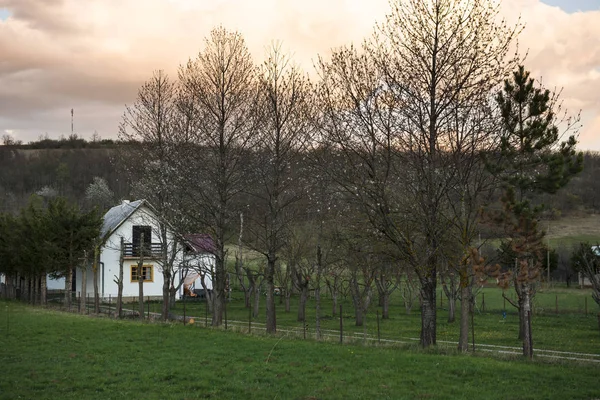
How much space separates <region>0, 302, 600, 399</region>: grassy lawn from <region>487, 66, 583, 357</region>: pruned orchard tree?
3390mm

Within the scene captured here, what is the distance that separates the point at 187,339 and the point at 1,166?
146 meters

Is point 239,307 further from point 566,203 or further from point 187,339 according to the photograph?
point 566,203

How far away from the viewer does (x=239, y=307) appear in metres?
53.6

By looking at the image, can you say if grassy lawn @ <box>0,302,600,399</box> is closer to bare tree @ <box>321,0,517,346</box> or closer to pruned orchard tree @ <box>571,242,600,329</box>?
bare tree @ <box>321,0,517,346</box>

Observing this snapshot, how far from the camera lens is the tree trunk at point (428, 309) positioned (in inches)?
804

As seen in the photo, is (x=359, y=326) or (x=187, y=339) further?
(x=359, y=326)

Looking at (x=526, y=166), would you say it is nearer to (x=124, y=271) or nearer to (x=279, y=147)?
(x=279, y=147)

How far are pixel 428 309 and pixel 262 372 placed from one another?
743 centimetres

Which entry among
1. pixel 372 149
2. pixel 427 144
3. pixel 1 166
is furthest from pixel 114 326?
pixel 1 166

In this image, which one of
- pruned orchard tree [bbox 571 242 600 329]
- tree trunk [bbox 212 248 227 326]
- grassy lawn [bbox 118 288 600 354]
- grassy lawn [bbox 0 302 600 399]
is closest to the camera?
grassy lawn [bbox 0 302 600 399]

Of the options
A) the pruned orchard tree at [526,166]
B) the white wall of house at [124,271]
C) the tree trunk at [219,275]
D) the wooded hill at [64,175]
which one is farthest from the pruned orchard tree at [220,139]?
the wooded hill at [64,175]

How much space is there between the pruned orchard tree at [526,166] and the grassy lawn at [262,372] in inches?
133

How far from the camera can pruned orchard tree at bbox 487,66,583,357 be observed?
1945 cm

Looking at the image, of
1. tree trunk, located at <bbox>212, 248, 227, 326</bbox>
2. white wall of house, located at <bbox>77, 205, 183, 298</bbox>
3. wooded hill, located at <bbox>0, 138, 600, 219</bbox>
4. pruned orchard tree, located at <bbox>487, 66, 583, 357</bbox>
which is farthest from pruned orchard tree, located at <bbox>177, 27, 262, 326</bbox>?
wooded hill, located at <bbox>0, 138, 600, 219</bbox>
